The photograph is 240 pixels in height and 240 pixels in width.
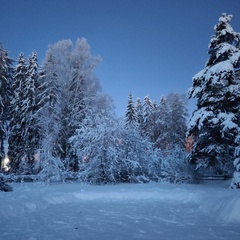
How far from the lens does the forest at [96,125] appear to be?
53.7 feet

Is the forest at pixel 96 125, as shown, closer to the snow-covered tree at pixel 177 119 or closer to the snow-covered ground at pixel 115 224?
the snow-covered ground at pixel 115 224

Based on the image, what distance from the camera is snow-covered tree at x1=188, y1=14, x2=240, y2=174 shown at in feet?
51.3

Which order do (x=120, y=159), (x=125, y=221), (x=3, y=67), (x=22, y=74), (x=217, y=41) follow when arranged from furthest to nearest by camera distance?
(x=22, y=74) → (x=3, y=67) → (x=120, y=159) → (x=217, y=41) → (x=125, y=221)

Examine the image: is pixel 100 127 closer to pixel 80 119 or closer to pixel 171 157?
pixel 80 119

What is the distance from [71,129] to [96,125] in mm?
3691

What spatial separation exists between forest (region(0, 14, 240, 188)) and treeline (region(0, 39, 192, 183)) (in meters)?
0.08

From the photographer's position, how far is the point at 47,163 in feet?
65.8

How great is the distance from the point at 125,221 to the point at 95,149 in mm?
11949

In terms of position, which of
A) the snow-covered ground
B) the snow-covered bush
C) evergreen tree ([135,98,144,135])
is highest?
evergreen tree ([135,98,144,135])

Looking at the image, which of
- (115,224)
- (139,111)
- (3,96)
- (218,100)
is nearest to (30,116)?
(3,96)

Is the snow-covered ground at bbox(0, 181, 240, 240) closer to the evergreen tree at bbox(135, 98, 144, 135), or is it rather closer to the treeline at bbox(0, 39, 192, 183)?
the treeline at bbox(0, 39, 192, 183)

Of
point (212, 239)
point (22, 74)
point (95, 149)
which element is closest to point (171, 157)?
point (95, 149)

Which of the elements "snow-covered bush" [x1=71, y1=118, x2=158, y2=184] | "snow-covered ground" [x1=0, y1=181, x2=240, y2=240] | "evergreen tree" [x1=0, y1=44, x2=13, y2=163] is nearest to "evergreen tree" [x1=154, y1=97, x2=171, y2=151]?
"snow-covered bush" [x1=71, y1=118, x2=158, y2=184]

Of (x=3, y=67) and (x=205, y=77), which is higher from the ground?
(x=3, y=67)
